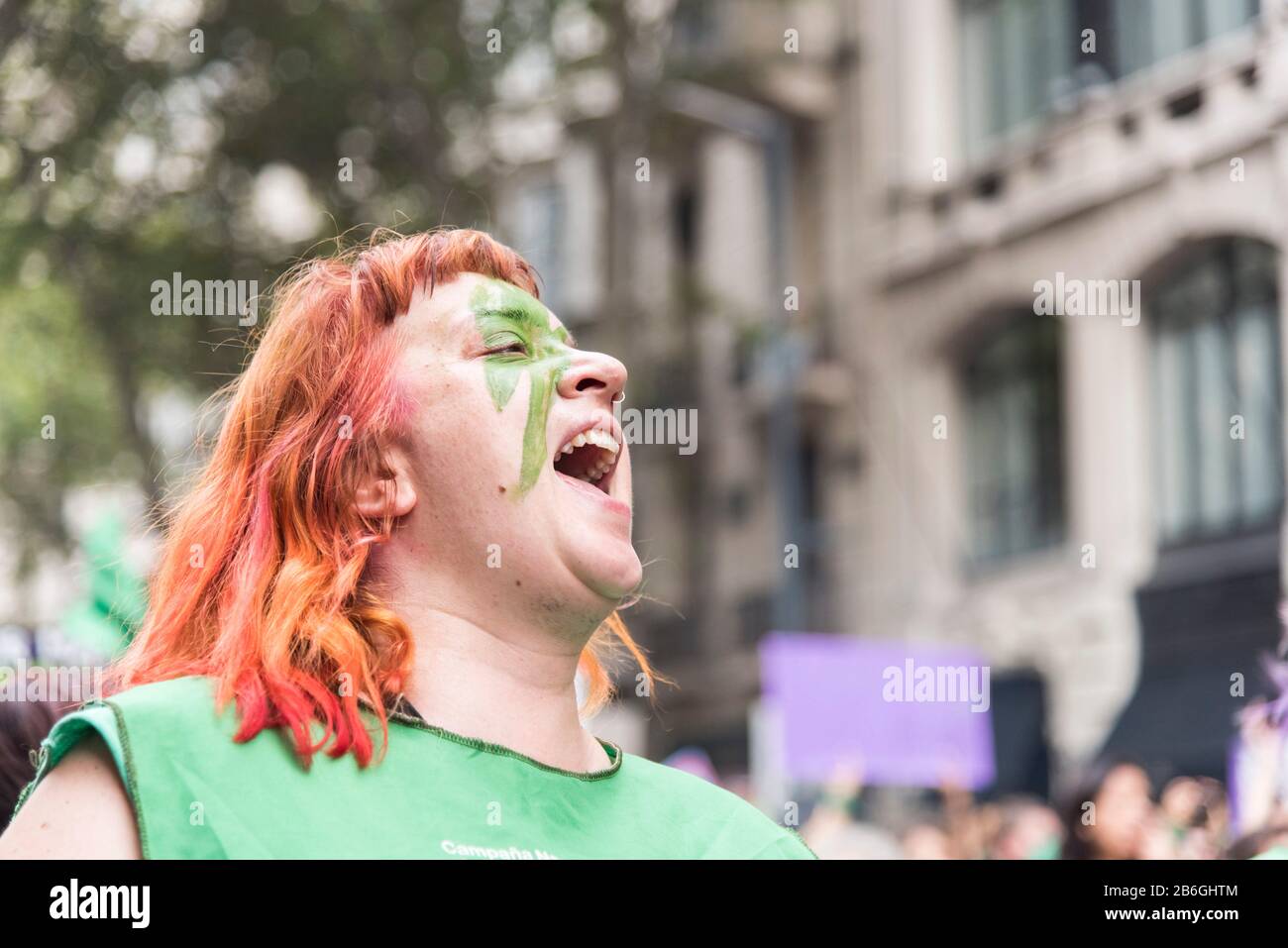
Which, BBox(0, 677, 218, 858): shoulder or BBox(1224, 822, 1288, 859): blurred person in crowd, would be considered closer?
BBox(0, 677, 218, 858): shoulder

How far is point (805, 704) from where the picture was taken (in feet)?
33.1

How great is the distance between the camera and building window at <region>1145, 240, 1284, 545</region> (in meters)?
11.6

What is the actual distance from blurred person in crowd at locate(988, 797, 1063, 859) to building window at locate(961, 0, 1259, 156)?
20.7 ft

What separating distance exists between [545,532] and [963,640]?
13560 mm

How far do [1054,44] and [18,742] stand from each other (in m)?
13.2

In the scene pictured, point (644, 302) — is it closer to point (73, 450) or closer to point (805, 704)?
point (73, 450)

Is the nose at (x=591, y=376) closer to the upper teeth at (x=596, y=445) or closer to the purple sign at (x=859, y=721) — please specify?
the upper teeth at (x=596, y=445)

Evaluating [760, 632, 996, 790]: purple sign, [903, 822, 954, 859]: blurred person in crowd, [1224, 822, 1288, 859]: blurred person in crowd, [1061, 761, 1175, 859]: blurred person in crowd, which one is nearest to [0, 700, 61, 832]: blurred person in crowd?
[1224, 822, 1288, 859]: blurred person in crowd

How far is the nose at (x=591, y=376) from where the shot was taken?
2242 millimetres

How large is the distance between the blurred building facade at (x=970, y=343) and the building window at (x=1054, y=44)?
0.03m

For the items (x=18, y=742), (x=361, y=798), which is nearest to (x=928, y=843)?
(x=18, y=742)

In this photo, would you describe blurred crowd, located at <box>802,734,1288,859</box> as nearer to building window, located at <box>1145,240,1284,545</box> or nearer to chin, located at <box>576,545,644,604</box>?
chin, located at <box>576,545,644,604</box>

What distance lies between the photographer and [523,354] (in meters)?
2.25
